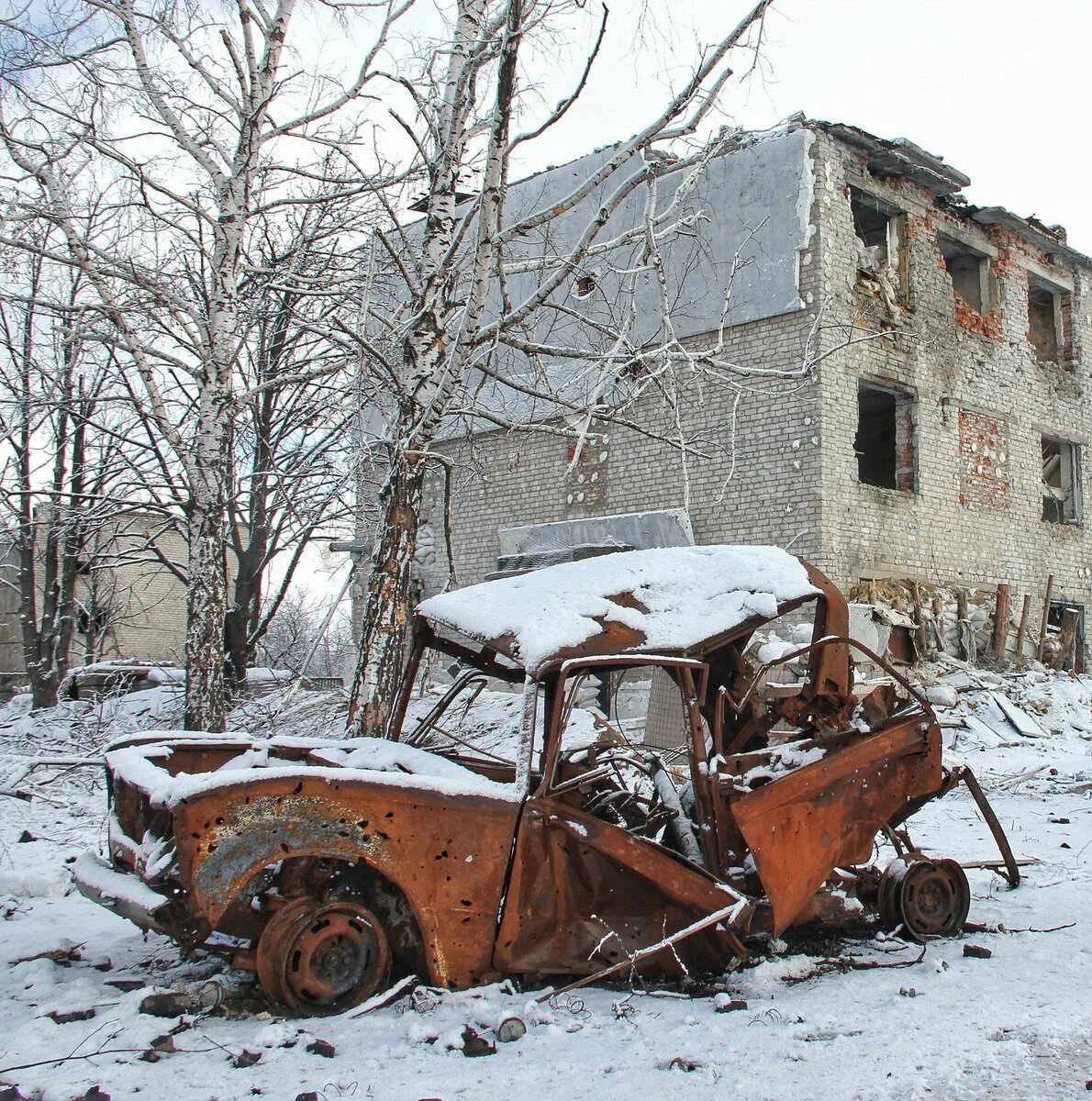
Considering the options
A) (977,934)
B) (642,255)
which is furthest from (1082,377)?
(977,934)

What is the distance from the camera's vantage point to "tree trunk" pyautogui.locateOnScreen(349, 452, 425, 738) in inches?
254

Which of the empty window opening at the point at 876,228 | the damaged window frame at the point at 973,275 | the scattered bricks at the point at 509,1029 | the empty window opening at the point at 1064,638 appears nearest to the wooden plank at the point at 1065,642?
the empty window opening at the point at 1064,638

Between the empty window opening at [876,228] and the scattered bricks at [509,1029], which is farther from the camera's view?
the empty window opening at [876,228]

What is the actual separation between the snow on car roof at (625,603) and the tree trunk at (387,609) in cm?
167

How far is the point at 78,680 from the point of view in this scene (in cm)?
1462

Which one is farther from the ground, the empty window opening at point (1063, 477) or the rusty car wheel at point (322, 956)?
the empty window opening at point (1063, 477)

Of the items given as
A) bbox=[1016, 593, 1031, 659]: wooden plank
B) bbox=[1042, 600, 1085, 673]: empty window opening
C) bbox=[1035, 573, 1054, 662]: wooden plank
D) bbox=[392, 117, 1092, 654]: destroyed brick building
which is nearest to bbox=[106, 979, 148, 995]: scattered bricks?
bbox=[392, 117, 1092, 654]: destroyed brick building

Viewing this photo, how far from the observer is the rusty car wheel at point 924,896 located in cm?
482

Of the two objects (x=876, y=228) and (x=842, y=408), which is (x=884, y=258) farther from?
(x=842, y=408)

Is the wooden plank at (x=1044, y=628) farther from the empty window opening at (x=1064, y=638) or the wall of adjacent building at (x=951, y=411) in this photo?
the wall of adjacent building at (x=951, y=411)

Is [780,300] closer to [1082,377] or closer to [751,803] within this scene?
[1082,377]

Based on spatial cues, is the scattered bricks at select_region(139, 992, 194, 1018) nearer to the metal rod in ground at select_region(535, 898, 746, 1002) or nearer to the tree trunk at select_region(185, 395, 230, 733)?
the metal rod in ground at select_region(535, 898, 746, 1002)

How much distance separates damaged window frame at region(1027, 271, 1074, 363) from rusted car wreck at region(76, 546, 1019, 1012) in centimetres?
1372

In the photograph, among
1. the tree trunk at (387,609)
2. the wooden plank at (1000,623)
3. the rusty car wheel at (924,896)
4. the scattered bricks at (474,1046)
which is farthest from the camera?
the wooden plank at (1000,623)
